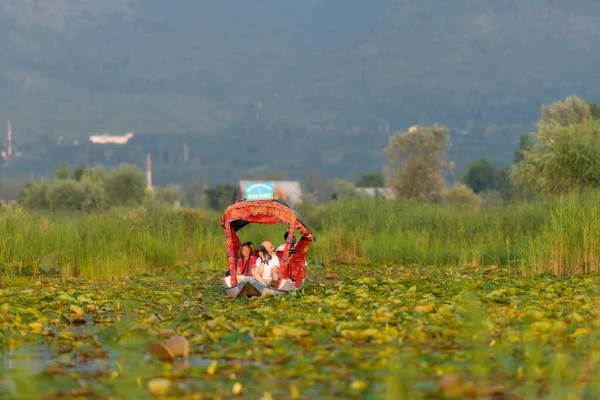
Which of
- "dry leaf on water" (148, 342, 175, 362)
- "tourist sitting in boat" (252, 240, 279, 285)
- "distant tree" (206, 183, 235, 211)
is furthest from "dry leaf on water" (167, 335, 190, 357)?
"distant tree" (206, 183, 235, 211)

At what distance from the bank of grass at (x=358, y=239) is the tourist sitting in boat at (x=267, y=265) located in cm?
409

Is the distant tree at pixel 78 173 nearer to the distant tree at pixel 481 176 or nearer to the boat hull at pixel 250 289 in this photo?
the distant tree at pixel 481 176

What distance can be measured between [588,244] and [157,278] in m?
9.54

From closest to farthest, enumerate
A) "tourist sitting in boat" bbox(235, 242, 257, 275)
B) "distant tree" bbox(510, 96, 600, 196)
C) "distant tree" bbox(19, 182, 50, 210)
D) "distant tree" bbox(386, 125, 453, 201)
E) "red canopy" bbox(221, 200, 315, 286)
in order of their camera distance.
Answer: "red canopy" bbox(221, 200, 315, 286), "tourist sitting in boat" bbox(235, 242, 257, 275), "distant tree" bbox(510, 96, 600, 196), "distant tree" bbox(19, 182, 50, 210), "distant tree" bbox(386, 125, 453, 201)

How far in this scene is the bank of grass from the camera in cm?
1994

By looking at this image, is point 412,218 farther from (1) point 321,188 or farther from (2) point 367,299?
(1) point 321,188

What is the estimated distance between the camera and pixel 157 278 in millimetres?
20875

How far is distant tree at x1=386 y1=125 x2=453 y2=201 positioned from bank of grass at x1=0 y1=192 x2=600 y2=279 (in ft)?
148

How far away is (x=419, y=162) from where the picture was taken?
81.4m

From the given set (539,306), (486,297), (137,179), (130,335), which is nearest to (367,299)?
(486,297)

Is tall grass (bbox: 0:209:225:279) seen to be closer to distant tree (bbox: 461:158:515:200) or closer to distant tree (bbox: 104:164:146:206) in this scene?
distant tree (bbox: 104:164:146:206)

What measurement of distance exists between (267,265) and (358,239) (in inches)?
406

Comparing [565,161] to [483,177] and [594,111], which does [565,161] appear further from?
[483,177]

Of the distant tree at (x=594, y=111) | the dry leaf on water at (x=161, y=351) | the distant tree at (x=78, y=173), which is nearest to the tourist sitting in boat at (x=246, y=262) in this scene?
the dry leaf on water at (x=161, y=351)
